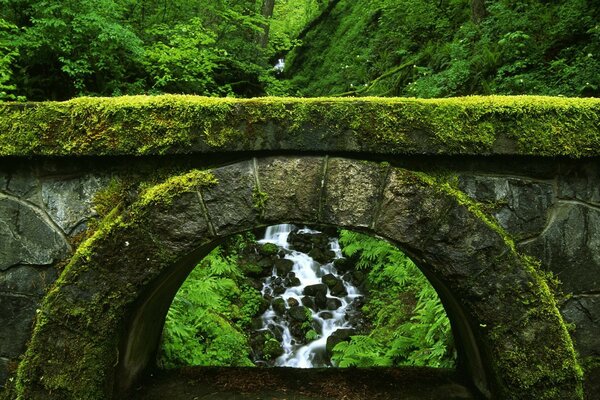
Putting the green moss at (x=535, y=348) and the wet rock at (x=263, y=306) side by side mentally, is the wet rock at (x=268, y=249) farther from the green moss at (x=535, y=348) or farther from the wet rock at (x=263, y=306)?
the green moss at (x=535, y=348)

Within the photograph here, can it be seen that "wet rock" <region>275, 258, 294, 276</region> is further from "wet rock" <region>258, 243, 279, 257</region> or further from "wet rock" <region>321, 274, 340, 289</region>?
"wet rock" <region>321, 274, 340, 289</region>

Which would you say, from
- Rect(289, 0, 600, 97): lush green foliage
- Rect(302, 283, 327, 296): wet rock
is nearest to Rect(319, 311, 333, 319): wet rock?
Rect(302, 283, 327, 296): wet rock

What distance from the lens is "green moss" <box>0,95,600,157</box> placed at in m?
2.67

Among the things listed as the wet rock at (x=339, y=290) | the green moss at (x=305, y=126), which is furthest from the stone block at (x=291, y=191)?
the wet rock at (x=339, y=290)

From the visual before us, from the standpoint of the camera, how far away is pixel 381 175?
8.94 ft

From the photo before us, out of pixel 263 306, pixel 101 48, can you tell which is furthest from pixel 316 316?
pixel 101 48

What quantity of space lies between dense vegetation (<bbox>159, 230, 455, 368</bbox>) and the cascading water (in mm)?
319

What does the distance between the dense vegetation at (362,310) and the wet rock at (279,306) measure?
22 centimetres

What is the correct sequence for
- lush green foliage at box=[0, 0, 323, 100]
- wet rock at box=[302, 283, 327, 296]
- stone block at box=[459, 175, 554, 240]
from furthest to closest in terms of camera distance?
1. wet rock at box=[302, 283, 327, 296]
2. lush green foliage at box=[0, 0, 323, 100]
3. stone block at box=[459, 175, 554, 240]

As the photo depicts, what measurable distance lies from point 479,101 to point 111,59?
6982mm

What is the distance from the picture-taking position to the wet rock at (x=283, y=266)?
10203 millimetres

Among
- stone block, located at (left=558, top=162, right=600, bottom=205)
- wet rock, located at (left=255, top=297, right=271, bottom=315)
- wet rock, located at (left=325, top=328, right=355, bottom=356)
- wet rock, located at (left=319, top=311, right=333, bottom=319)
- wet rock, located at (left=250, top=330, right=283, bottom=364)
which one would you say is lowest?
wet rock, located at (left=250, top=330, right=283, bottom=364)

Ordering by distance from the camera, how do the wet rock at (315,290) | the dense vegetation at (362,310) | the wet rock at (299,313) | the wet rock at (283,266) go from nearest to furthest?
the dense vegetation at (362,310) < the wet rock at (299,313) < the wet rock at (315,290) < the wet rock at (283,266)

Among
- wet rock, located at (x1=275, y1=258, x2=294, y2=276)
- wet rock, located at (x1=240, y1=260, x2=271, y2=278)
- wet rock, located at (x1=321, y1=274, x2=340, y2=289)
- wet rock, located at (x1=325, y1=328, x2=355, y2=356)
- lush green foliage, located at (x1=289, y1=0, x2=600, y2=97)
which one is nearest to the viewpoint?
lush green foliage, located at (x1=289, y1=0, x2=600, y2=97)
